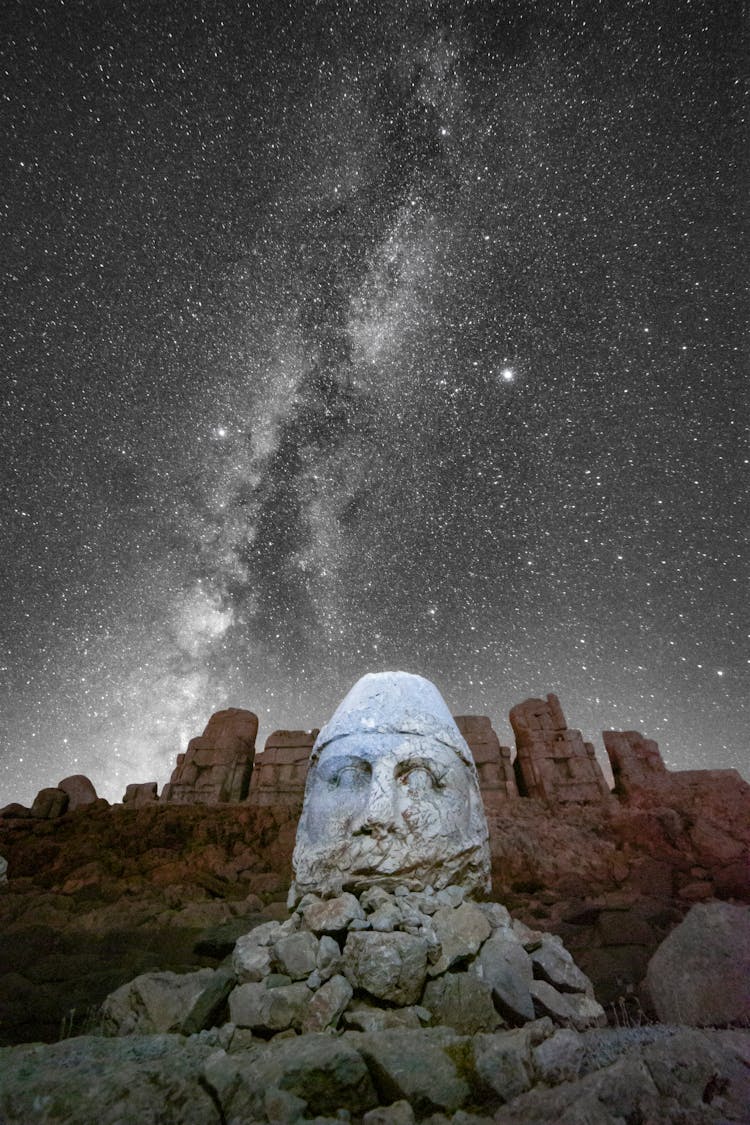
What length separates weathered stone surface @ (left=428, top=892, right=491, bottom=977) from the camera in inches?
131

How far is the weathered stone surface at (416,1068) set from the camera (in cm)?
215

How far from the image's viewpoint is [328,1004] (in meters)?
3.01

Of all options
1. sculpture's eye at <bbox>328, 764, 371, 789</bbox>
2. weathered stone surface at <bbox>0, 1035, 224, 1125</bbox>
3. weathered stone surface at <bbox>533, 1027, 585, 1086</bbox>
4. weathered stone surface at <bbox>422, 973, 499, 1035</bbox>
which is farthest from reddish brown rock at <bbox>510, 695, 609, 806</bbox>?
weathered stone surface at <bbox>0, 1035, 224, 1125</bbox>

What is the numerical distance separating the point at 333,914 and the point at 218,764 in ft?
29.0

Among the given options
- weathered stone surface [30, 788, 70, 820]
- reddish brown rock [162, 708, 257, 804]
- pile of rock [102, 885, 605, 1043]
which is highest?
reddish brown rock [162, 708, 257, 804]

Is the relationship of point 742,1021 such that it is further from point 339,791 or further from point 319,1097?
point 339,791

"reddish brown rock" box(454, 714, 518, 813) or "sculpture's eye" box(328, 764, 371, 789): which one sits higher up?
"reddish brown rock" box(454, 714, 518, 813)

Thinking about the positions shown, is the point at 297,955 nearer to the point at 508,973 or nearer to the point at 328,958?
the point at 328,958

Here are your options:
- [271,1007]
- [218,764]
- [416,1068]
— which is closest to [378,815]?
[271,1007]

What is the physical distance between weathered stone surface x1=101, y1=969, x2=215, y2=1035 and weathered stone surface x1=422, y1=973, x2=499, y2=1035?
1.58 metres

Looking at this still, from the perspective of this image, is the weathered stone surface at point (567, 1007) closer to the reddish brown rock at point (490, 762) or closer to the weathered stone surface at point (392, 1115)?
the weathered stone surface at point (392, 1115)

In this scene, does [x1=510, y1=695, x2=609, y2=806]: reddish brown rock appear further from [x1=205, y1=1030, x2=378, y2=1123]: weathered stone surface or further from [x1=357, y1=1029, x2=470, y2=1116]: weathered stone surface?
[x1=205, y1=1030, x2=378, y2=1123]: weathered stone surface

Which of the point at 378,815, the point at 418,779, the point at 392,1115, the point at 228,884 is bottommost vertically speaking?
the point at 392,1115

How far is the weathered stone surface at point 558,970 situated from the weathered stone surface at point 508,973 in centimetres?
10
